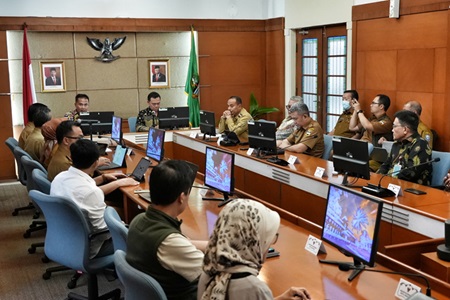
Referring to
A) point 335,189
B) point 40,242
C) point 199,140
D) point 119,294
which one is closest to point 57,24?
point 199,140

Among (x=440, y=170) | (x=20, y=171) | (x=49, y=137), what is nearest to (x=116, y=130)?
(x=20, y=171)

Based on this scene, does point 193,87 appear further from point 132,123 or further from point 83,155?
point 83,155

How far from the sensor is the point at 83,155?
389 centimetres

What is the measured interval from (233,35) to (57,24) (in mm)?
2830

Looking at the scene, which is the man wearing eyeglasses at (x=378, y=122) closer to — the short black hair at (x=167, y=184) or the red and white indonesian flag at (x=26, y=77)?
the short black hair at (x=167, y=184)

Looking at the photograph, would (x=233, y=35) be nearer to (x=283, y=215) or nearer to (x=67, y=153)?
(x=67, y=153)

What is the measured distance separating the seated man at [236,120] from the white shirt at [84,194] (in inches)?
141

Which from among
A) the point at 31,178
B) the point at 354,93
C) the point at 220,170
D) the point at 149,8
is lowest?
the point at 31,178

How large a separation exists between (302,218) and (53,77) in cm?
629

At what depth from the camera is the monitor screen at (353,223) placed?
8.77 ft

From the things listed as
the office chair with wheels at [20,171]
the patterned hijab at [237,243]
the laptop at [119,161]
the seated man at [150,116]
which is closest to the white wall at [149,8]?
the seated man at [150,116]

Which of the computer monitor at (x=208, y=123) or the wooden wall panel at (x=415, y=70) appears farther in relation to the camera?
the computer monitor at (x=208, y=123)

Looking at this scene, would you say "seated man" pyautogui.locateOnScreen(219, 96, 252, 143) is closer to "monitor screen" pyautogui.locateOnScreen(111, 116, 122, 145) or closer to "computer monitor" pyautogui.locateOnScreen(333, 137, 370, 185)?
"monitor screen" pyautogui.locateOnScreen(111, 116, 122, 145)

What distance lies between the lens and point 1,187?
27.9 feet
